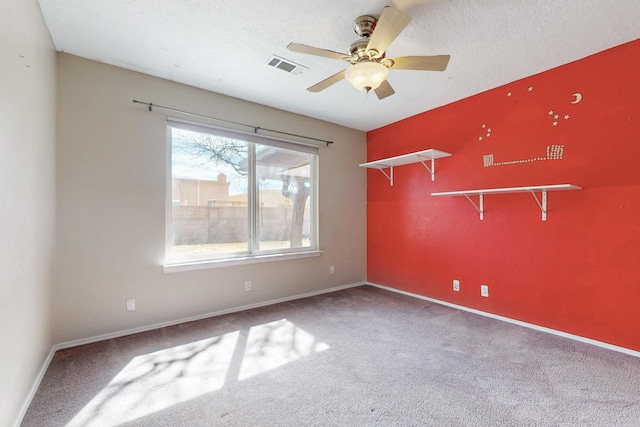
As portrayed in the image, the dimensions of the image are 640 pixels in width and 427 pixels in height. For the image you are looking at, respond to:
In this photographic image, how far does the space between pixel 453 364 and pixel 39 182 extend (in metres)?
3.29

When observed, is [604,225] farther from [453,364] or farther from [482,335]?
[453,364]

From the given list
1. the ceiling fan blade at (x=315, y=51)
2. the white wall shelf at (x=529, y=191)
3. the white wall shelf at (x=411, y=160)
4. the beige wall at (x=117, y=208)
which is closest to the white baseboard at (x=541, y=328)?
the white wall shelf at (x=529, y=191)

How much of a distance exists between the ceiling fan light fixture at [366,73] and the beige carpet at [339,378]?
2.06 m

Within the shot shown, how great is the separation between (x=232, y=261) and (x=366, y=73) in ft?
7.90

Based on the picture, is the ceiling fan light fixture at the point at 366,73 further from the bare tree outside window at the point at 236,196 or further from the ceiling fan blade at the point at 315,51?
the bare tree outside window at the point at 236,196

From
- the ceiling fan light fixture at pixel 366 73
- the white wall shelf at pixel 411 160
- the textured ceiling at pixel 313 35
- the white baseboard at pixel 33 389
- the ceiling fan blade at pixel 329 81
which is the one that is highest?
the textured ceiling at pixel 313 35

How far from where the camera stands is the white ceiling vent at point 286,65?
2.54 metres

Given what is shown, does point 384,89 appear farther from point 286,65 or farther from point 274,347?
point 274,347

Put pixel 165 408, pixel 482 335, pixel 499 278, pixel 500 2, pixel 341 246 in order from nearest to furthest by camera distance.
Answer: pixel 165 408, pixel 500 2, pixel 482 335, pixel 499 278, pixel 341 246

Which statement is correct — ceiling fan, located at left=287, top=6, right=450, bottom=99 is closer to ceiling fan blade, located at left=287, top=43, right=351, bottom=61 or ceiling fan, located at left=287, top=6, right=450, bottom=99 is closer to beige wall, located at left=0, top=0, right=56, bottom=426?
ceiling fan blade, located at left=287, top=43, right=351, bottom=61

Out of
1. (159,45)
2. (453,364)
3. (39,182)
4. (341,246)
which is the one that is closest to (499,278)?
(453,364)

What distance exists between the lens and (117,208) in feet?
8.70

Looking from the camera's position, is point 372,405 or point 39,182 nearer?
point 372,405

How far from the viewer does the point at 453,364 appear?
2.18 m
